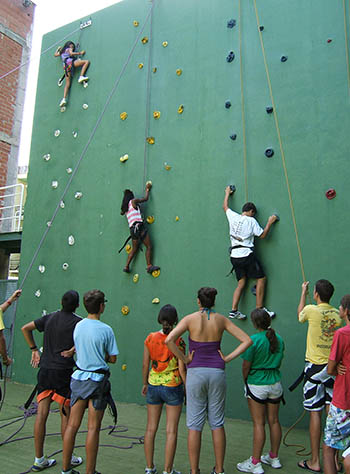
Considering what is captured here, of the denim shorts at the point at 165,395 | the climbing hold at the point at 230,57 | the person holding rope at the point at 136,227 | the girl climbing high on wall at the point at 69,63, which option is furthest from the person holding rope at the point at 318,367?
the girl climbing high on wall at the point at 69,63

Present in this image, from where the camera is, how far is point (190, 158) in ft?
19.4

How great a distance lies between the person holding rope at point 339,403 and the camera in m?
2.62

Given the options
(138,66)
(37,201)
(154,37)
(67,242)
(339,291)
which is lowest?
(339,291)

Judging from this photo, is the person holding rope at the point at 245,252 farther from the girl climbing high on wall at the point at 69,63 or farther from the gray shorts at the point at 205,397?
the girl climbing high on wall at the point at 69,63

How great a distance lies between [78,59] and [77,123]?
115 centimetres

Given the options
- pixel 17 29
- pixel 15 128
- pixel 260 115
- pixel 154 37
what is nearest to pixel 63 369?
pixel 260 115

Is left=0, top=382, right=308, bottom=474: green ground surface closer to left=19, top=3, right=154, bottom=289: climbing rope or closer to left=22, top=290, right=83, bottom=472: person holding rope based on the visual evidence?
left=22, top=290, right=83, bottom=472: person holding rope

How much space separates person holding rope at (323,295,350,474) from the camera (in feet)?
8.61

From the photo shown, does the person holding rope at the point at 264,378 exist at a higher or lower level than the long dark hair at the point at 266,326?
lower

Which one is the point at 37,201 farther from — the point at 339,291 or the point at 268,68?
the point at 339,291

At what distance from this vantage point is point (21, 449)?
12.6ft

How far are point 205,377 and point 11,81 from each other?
9.96 meters

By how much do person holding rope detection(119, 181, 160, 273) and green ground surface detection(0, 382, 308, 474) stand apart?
6.52ft

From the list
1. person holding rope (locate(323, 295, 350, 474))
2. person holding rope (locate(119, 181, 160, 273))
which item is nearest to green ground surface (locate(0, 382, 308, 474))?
person holding rope (locate(323, 295, 350, 474))
